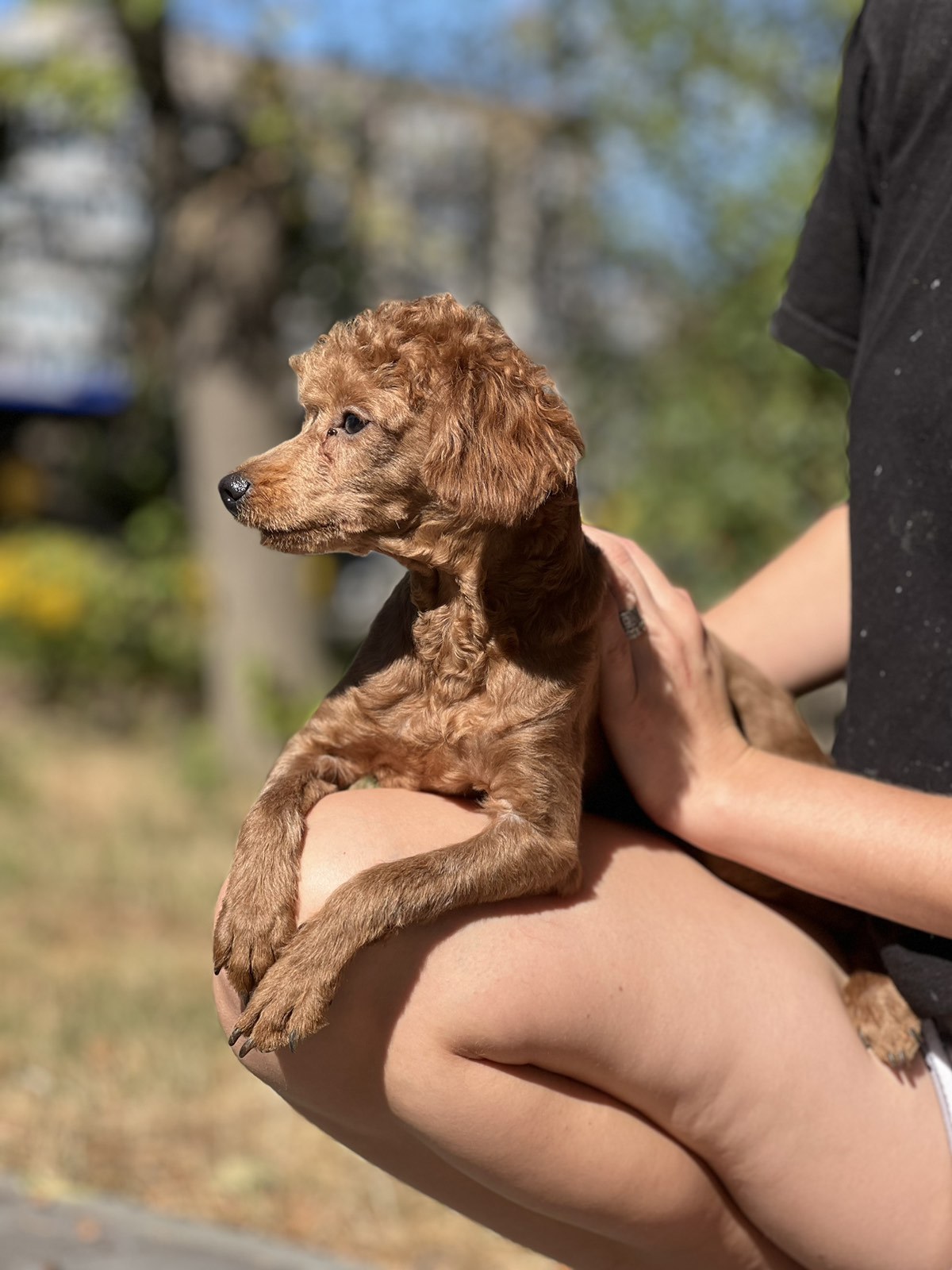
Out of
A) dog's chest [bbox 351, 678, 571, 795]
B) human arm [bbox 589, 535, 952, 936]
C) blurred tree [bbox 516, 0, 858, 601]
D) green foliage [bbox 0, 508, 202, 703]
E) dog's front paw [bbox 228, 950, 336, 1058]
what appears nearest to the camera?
dog's front paw [bbox 228, 950, 336, 1058]

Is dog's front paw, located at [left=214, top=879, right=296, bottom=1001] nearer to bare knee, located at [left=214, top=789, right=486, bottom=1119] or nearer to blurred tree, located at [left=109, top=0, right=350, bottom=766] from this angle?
bare knee, located at [left=214, top=789, right=486, bottom=1119]

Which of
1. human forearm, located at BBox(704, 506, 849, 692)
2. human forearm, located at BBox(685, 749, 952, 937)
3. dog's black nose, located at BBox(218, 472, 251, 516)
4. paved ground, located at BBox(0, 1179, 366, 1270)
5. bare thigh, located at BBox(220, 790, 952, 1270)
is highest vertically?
dog's black nose, located at BBox(218, 472, 251, 516)

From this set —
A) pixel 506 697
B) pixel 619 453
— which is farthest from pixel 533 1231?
pixel 619 453

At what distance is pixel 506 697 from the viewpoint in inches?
95.4

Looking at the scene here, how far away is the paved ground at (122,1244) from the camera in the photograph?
131 inches

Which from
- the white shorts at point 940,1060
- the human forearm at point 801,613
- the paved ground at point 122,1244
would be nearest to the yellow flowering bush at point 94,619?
the paved ground at point 122,1244

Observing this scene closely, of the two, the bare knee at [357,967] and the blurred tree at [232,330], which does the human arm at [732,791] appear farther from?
the blurred tree at [232,330]

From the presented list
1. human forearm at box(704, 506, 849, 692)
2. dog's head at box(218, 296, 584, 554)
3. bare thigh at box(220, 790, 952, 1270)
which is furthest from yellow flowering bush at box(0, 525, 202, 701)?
bare thigh at box(220, 790, 952, 1270)

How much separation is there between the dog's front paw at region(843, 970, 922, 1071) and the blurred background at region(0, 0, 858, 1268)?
6.13ft

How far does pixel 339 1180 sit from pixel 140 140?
905 cm

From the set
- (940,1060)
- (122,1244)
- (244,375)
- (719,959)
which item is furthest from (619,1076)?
(244,375)

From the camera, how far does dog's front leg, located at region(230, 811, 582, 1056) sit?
207 centimetres

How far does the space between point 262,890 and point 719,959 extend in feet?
2.47

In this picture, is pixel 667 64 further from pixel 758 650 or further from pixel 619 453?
pixel 758 650
